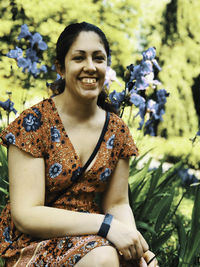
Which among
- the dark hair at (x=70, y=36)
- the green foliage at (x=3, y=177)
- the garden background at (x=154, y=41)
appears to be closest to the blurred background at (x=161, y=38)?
the garden background at (x=154, y=41)

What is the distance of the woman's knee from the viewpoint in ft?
3.83

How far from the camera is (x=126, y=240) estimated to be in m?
1.32

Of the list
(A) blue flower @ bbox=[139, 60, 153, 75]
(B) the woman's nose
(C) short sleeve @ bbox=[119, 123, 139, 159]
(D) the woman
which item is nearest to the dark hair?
(D) the woman

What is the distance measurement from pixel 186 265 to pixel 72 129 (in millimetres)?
1125

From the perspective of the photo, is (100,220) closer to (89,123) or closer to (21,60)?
(89,123)

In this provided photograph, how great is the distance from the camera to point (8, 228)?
1.53 meters

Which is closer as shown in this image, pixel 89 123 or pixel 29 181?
pixel 29 181

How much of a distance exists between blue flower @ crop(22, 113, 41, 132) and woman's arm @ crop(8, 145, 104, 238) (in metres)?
0.10

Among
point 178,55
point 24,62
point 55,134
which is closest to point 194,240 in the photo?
point 55,134

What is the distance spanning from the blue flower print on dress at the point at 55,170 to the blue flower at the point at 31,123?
7.2 inches

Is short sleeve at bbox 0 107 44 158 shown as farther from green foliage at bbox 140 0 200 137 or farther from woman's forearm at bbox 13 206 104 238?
green foliage at bbox 140 0 200 137

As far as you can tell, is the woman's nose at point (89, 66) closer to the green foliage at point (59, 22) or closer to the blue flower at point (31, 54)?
the blue flower at point (31, 54)

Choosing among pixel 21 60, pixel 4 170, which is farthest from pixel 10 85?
pixel 4 170

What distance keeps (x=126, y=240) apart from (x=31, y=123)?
2.09 feet
